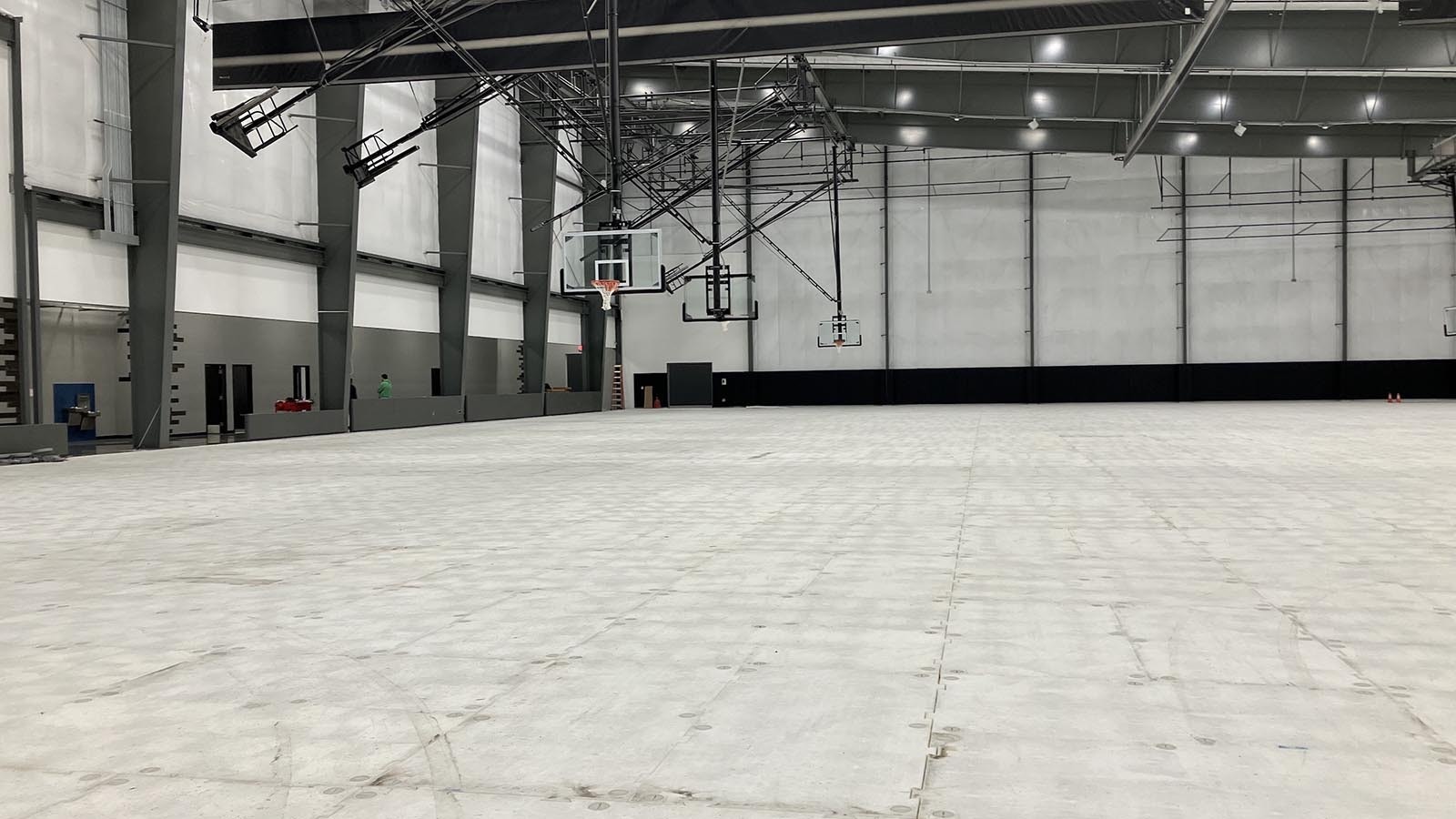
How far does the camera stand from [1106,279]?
43.3 meters

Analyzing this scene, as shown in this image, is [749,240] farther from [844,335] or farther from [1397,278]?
[1397,278]

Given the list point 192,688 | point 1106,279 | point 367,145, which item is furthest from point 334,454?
point 1106,279

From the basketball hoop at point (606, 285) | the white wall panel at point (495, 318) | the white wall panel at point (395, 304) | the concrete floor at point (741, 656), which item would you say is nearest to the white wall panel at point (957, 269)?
the white wall panel at point (495, 318)

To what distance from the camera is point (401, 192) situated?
106 ft

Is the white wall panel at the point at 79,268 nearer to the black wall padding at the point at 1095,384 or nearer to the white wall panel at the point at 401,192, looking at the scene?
the white wall panel at the point at 401,192

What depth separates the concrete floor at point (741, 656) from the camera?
3127 mm

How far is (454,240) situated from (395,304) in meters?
3.23

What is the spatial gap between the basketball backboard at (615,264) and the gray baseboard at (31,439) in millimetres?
12304

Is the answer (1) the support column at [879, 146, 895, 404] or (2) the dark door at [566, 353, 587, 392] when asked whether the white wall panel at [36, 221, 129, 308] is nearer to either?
(2) the dark door at [566, 353, 587, 392]

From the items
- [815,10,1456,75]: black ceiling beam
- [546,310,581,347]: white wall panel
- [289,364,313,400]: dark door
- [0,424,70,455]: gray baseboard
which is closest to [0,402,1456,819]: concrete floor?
[0,424,70,455]: gray baseboard

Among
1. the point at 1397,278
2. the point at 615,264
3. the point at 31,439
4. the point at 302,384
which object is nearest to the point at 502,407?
the point at 302,384

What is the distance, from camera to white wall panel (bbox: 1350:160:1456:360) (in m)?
40.5

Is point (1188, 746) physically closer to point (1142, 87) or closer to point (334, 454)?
point (334, 454)

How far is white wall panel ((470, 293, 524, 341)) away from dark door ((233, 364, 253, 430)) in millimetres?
9904
